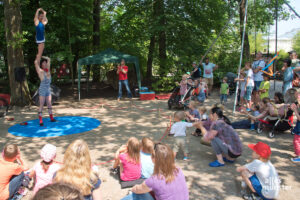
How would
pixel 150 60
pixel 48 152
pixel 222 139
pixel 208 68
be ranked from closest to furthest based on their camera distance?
pixel 48 152 → pixel 222 139 → pixel 208 68 → pixel 150 60

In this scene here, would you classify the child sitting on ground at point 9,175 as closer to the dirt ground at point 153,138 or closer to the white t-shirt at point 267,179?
the dirt ground at point 153,138

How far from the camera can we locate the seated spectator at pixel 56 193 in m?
1.20

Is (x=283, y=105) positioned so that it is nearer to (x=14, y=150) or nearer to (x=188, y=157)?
(x=188, y=157)

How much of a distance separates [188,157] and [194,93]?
4887mm

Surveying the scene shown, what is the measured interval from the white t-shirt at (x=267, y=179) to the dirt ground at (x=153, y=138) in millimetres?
409

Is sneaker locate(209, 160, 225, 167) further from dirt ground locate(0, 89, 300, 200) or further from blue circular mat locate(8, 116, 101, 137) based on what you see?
blue circular mat locate(8, 116, 101, 137)

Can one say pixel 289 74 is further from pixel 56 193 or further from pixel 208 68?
pixel 56 193

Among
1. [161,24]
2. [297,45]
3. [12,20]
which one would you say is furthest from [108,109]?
[297,45]

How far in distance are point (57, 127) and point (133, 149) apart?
14.3 ft

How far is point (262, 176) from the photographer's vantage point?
3.29 metres

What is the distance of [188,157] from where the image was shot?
5.05m

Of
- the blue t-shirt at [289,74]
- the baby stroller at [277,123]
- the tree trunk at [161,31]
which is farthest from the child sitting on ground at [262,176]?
the tree trunk at [161,31]

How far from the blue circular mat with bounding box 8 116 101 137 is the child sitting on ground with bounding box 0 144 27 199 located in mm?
3134

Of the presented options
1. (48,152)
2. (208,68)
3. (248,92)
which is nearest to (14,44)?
(208,68)
